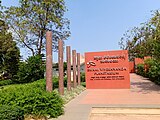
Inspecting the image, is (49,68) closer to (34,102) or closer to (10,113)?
(34,102)

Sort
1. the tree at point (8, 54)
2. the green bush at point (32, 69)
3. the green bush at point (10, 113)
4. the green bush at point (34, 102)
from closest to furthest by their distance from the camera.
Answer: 1. the green bush at point (10, 113)
2. the green bush at point (34, 102)
3. the green bush at point (32, 69)
4. the tree at point (8, 54)

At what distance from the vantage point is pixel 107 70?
1842 centimetres

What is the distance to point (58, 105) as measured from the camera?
7.91m

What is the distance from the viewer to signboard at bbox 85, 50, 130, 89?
18062 millimetres

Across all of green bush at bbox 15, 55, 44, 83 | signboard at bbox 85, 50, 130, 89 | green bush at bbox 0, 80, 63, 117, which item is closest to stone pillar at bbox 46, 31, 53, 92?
green bush at bbox 0, 80, 63, 117

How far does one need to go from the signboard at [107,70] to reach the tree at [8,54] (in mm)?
11277

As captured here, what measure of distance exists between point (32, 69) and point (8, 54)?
891 cm

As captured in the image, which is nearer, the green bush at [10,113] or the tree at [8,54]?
the green bush at [10,113]

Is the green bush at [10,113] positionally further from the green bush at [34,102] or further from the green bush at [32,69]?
the green bush at [32,69]

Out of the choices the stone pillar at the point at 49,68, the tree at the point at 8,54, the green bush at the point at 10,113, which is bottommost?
the green bush at the point at 10,113

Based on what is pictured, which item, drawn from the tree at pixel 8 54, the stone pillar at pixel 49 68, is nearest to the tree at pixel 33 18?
the tree at pixel 8 54

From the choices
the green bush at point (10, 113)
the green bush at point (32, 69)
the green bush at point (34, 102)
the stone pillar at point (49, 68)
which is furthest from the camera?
the green bush at point (32, 69)

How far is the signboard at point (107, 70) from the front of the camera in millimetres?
18062

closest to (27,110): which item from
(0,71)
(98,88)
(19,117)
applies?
(19,117)
